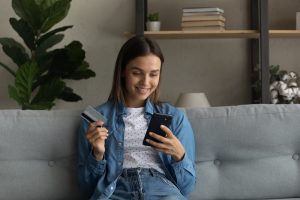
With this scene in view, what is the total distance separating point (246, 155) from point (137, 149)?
438 mm

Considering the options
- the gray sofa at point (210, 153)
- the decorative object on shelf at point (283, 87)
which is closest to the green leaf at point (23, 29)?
the gray sofa at point (210, 153)

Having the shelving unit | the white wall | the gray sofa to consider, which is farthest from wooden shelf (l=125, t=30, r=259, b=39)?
the gray sofa

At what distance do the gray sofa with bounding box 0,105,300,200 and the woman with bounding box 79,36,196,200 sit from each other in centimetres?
9

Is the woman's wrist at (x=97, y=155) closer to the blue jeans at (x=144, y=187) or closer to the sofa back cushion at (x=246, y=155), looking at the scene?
the blue jeans at (x=144, y=187)

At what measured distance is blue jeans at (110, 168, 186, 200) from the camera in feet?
5.06

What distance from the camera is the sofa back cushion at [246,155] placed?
1774mm

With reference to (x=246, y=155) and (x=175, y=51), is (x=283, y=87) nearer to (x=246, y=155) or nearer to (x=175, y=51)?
(x=175, y=51)

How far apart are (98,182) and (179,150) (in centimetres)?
31

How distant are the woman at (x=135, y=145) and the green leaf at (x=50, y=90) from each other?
1.03 metres

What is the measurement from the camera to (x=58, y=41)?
9.42 ft

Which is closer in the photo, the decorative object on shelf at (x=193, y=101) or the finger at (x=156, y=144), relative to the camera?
the finger at (x=156, y=144)

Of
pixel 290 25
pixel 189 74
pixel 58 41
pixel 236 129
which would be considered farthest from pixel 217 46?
pixel 236 129

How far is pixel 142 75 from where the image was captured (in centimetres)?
167

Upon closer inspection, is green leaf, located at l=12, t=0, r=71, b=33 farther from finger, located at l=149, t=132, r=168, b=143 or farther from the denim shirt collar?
finger, located at l=149, t=132, r=168, b=143
